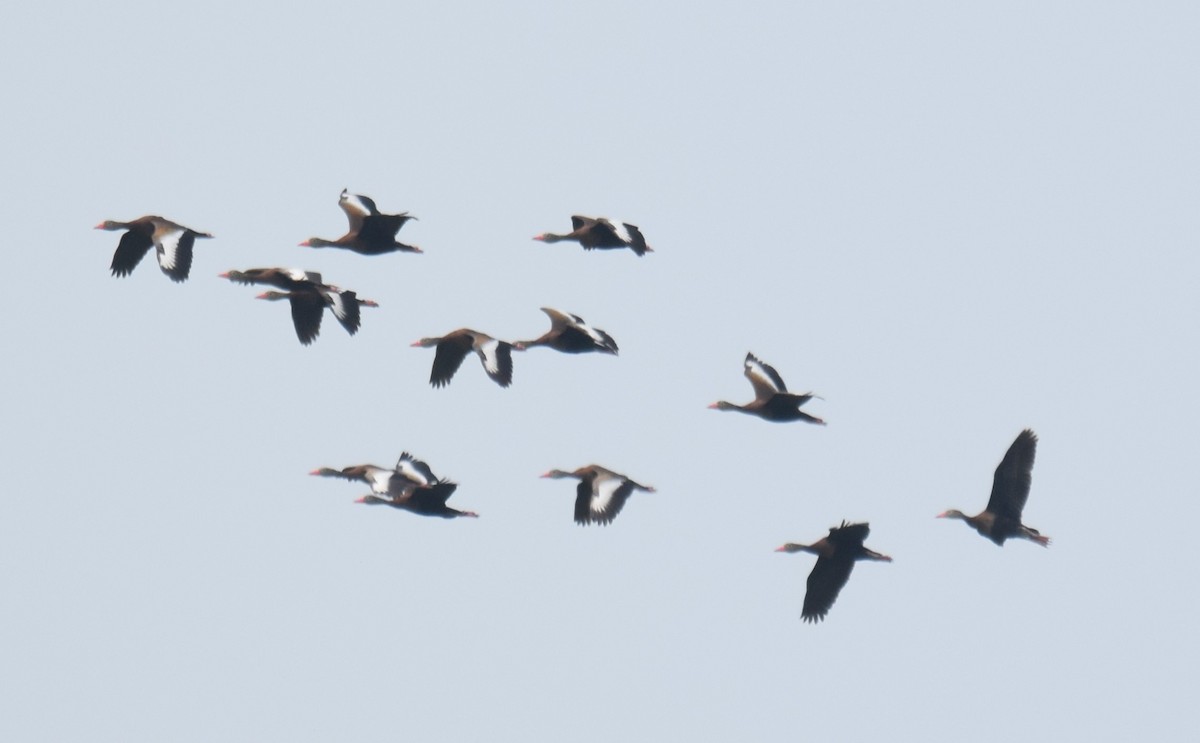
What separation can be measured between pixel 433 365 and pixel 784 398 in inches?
170

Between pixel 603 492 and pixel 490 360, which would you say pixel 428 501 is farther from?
pixel 490 360

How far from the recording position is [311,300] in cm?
2400

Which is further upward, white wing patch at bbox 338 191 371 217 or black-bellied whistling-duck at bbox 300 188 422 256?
white wing patch at bbox 338 191 371 217

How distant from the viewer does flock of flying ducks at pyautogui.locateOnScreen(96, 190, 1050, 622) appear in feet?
72.9

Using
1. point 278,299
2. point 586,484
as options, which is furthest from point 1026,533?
point 278,299

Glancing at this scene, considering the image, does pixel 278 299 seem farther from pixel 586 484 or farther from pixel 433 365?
pixel 586 484

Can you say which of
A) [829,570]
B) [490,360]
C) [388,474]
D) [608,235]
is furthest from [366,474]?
[829,570]

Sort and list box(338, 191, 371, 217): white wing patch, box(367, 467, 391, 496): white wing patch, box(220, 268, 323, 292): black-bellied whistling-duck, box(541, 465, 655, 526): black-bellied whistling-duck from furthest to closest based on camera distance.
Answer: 1. box(338, 191, 371, 217): white wing patch
2. box(220, 268, 323, 292): black-bellied whistling-duck
3. box(367, 467, 391, 496): white wing patch
4. box(541, 465, 655, 526): black-bellied whistling-duck

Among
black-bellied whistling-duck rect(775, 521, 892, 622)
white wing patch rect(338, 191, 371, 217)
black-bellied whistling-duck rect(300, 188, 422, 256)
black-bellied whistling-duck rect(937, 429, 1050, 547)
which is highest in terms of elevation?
white wing patch rect(338, 191, 371, 217)

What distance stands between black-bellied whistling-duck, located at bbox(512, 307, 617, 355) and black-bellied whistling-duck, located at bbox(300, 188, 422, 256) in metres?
1.76

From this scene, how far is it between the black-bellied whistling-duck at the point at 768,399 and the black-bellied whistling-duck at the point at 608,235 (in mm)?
1864

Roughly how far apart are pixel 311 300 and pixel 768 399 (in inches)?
212

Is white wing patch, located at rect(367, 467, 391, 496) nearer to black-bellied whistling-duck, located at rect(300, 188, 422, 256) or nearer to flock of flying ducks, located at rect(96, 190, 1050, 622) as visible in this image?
flock of flying ducks, located at rect(96, 190, 1050, 622)

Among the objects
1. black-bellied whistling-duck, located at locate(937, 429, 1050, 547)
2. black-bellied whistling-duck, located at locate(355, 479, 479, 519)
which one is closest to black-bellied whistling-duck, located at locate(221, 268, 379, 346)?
black-bellied whistling-duck, located at locate(355, 479, 479, 519)
